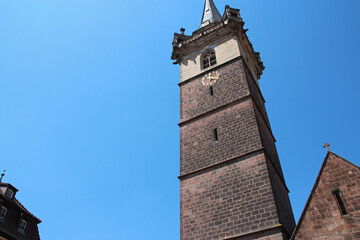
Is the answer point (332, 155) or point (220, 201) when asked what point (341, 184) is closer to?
point (332, 155)

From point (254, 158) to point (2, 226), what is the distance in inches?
501

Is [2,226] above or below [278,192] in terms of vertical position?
above

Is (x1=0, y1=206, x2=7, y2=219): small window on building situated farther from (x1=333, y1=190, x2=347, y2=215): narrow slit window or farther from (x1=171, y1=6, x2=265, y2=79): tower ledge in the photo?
(x1=333, y1=190, x2=347, y2=215): narrow slit window

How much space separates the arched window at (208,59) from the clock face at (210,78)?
1.26 m

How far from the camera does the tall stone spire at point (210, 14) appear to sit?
24181 mm

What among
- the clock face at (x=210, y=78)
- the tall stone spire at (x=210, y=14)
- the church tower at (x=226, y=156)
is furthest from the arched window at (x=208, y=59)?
the tall stone spire at (x=210, y=14)

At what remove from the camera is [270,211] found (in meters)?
9.95

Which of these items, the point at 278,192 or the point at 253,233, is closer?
the point at 253,233

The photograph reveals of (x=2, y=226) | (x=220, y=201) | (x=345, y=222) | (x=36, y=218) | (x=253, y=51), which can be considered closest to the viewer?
(x=345, y=222)

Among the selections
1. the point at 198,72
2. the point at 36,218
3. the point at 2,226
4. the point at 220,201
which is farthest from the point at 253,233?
the point at 36,218

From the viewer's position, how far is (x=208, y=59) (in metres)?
18.3

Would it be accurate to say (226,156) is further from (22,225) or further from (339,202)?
(22,225)

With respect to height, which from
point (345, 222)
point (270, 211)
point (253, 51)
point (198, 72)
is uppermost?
point (253, 51)

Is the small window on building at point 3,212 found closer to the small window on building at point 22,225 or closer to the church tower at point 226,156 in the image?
the small window on building at point 22,225
